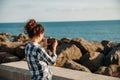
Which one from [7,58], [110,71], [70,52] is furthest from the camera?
[70,52]

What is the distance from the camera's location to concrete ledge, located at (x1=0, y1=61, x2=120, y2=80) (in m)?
4.69

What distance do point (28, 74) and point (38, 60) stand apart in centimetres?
199

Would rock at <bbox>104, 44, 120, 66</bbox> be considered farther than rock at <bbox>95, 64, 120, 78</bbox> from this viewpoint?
Yes

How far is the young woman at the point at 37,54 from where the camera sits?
127 inches

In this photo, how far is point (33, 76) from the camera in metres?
3.34

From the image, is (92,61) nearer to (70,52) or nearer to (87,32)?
(70,52)

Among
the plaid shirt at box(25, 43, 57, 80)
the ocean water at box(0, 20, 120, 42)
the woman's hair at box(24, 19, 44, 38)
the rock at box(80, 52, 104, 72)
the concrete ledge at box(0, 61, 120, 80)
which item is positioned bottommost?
the ocean water at box(0, 20, 120, 42)

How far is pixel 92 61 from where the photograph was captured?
32.1 feet

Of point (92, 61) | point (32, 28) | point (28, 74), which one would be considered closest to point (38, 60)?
point (32, 28)

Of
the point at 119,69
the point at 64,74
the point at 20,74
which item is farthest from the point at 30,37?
the point at 119,69

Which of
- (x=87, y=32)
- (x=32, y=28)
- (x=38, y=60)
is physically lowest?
(x=87, y=32)

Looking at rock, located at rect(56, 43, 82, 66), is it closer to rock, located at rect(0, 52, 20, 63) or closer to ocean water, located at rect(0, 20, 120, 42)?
rock, located at rect(0, 52, 20, 63)

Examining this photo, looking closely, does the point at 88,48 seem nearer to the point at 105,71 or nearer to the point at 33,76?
the point at 105,71

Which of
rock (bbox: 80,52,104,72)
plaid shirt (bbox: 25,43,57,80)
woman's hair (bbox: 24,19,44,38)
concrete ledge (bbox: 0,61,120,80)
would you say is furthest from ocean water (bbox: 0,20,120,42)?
rock (bbox: 80,52,104,72)
